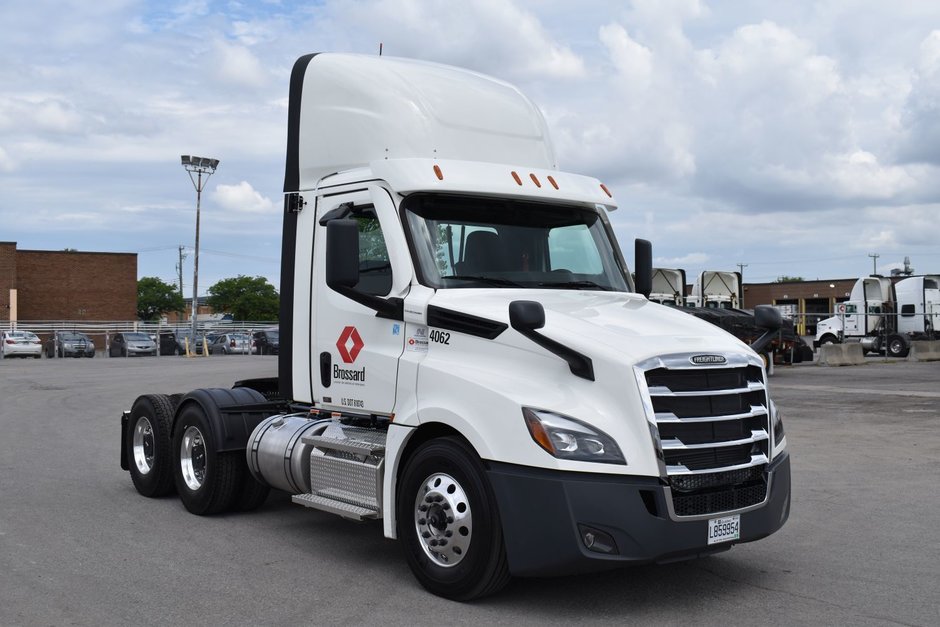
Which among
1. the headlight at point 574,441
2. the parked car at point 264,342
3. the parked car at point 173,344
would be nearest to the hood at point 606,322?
the headlight at point 574,441

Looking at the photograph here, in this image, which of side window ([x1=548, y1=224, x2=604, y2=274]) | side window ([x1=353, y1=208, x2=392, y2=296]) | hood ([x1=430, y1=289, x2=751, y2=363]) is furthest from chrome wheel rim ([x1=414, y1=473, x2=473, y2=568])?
side window ([x1=548, y1=224, x2=604, y2=274])

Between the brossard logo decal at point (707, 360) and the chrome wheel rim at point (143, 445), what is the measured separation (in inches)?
231

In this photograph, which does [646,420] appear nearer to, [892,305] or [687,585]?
[687,585]

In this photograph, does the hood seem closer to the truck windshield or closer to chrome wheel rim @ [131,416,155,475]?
the truck windshield

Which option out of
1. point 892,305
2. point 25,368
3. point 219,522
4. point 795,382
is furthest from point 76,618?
point 892,305

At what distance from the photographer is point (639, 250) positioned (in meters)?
8.02

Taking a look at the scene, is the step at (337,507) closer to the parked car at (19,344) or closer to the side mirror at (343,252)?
the side mirror at (343,252)

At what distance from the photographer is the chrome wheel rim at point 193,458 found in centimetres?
877

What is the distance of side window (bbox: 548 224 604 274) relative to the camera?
7172 mm

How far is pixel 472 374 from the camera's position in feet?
19.8

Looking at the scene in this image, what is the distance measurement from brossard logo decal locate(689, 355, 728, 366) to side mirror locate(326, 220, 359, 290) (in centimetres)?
221

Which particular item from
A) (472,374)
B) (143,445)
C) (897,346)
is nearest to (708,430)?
(472,374)

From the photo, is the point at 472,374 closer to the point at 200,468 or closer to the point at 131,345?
the point at 200,468

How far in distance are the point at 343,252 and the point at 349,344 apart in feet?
3.48
